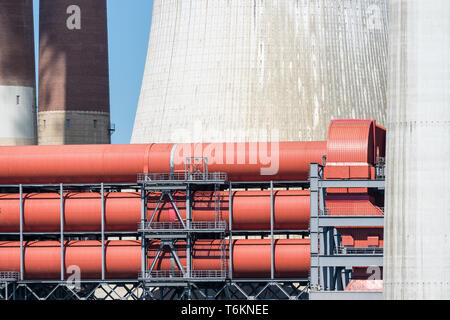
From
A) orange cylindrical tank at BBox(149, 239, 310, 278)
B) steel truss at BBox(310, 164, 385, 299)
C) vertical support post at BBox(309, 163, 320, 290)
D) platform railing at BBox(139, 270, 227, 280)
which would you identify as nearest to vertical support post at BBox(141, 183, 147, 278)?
platform railing at BBox(139, 270, 227, 280)

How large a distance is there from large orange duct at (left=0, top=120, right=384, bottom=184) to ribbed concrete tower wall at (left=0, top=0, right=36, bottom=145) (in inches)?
659

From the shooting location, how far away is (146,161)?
52531 millimetres

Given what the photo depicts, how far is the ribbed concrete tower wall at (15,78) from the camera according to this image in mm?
70500

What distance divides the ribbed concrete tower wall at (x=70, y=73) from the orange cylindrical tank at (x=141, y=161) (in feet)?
90.5

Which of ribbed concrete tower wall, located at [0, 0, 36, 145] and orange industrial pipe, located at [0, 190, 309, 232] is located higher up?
ribbed concrete tower wall, located at [0, 0, 36, 145]

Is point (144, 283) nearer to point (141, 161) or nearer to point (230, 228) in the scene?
point (230, 228)

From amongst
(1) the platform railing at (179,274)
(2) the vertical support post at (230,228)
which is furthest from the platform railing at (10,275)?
(2) the vertical support post at (230,228)

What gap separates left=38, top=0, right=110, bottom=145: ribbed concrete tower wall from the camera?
266 feet

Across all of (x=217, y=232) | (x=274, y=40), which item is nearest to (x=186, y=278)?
(x=217, y=232)

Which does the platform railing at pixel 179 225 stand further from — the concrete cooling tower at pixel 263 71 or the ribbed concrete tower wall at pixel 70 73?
the ribbed concrete tower wall at pixel 70 73

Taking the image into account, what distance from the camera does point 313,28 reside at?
6181cm

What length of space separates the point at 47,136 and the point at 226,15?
24866mm

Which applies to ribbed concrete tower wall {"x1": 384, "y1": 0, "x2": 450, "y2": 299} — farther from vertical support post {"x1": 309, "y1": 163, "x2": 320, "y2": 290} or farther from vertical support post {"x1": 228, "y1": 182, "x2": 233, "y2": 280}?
vertical support post {"x1": 228, "y1": 182, "x2": 233, "y2": 280}
